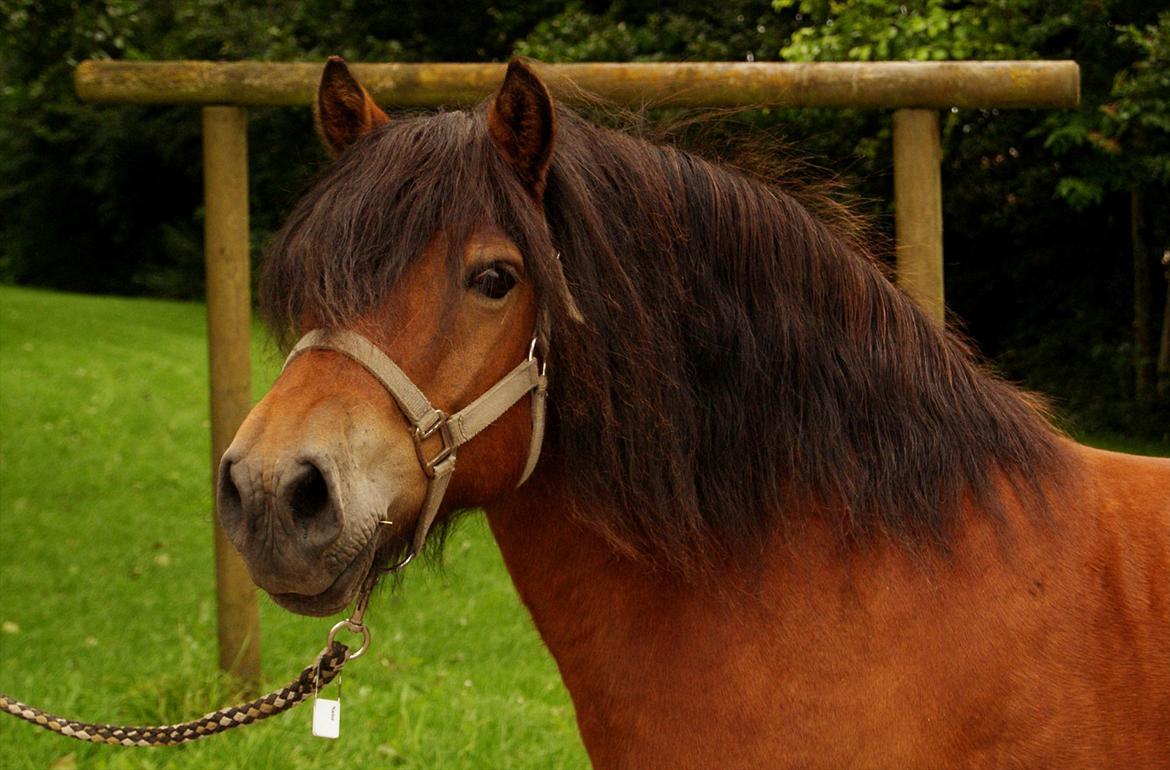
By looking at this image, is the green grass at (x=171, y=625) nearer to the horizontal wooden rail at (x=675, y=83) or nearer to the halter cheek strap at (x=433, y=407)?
the halter cheek strap at (x=433, y=407)

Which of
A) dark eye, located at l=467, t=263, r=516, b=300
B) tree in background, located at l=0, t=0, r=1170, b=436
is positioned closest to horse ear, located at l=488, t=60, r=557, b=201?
dark eye, located at l=467, t=263, r=516, b=300

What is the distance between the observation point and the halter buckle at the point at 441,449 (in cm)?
184

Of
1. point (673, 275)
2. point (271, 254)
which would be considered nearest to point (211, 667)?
point (271, 254)

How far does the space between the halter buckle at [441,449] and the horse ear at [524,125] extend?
46 centimetres

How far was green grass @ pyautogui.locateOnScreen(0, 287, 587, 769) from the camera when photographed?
13.5 feet

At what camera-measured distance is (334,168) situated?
207 cm

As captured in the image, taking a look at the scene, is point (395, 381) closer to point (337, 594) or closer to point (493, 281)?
point (493, 281)

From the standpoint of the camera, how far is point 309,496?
176 cm

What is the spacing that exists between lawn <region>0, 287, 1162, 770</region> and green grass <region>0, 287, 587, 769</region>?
0.01 m

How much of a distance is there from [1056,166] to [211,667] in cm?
1001

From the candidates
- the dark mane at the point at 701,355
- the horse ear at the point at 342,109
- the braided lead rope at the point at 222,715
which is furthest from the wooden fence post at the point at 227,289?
the dark mane at the point at 701,355

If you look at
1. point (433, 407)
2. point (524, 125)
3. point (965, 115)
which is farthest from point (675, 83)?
point (965, 115)

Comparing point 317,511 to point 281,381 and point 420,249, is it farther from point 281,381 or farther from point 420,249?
point 420,249

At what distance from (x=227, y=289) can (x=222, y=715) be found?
85.9 inches
